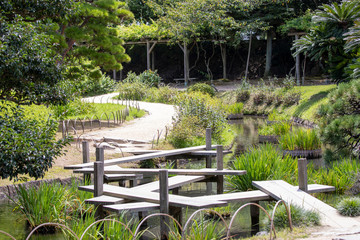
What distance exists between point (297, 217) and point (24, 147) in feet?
9.95

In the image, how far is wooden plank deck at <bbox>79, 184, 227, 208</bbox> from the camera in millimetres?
5152

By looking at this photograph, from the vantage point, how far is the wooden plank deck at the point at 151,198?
203 inches

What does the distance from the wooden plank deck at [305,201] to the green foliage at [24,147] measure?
2.69 m

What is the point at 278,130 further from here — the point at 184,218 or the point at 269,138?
the point at 184,218

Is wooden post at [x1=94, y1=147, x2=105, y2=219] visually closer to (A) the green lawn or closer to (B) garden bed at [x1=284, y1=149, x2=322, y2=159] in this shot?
(B) garden bed at [x1=284, y1=149, x2=322, y2=159]

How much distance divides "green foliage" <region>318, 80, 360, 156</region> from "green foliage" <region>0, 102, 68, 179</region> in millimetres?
5338

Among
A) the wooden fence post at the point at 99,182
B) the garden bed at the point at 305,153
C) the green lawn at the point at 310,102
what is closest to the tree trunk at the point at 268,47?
the green lawn at the point at 310,102

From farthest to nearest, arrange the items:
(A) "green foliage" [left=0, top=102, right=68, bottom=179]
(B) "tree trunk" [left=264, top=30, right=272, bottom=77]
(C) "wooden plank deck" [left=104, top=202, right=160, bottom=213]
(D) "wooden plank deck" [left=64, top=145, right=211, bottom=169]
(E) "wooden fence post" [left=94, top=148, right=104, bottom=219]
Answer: (B) "tree trunk" [left=264, top=30, right=272, bottom=77], (D) "wooden plank deck" [left=64, top=145, right=211, bottom=169], (E) "wooden fence post" [left=94, top=148, right=104, bottom=219], (C) "wooden plank deck" [left=104, top=202, right=160, bottom=213], (A) "green foliage" [left=0, top=102, right=68, bottom=179]

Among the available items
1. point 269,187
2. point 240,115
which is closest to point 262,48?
point 240,115

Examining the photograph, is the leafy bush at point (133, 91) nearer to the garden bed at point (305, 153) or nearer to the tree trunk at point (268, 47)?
the tree trunk at point (268, 47)

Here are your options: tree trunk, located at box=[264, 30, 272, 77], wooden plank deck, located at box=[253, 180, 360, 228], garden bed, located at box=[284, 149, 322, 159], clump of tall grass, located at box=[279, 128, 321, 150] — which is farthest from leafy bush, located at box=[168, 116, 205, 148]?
tree trunk, located at box=[264, 30, 272, 77]

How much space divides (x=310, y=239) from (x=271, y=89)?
16.8m

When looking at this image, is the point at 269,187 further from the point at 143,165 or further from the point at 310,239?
the point at 143,165

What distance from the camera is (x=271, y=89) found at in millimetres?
20812
